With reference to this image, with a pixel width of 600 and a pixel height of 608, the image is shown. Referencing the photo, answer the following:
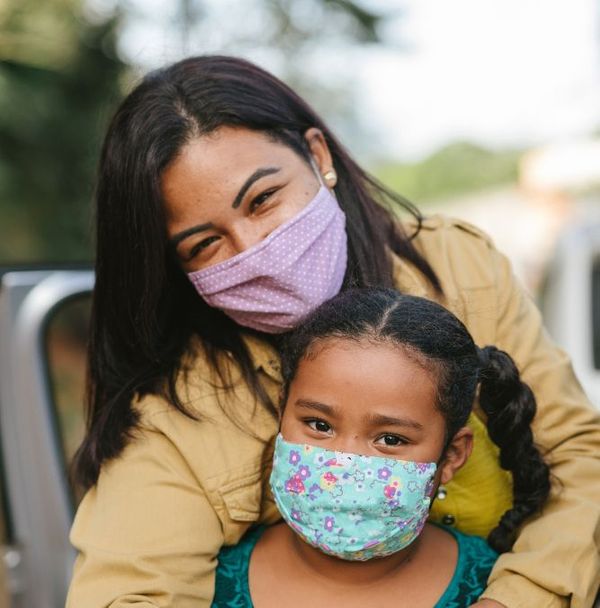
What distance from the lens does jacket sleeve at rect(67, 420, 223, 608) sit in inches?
75.7

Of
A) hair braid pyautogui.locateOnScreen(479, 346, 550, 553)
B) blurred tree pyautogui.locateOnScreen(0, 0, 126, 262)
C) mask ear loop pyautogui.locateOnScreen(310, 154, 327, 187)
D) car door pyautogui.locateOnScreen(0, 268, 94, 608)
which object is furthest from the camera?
blurred tree pyautogui.locateOnScreen(0, 0, 126, 262)

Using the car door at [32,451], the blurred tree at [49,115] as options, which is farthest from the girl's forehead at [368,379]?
the blurred tree at [49,115]

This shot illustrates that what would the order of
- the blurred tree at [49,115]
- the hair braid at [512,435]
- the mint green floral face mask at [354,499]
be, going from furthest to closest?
the blurred tree at [49,115], the hair braid at [512,435], the mint green floral face mask at [354,499]

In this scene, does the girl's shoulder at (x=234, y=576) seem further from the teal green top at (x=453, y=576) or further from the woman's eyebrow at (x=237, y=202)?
the woman's eyebrow at (x=237, y=202)

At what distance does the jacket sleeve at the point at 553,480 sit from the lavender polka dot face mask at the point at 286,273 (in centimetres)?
44

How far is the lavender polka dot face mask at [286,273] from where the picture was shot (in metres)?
2.12

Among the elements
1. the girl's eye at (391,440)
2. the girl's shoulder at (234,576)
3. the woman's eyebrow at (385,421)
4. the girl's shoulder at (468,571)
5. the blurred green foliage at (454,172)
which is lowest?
the blurred green foliage at (454,172)

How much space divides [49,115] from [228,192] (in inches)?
273

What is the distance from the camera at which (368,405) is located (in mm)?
1821

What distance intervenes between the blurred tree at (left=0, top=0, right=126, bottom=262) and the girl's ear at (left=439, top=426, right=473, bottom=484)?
648cm

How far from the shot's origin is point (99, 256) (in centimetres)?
226

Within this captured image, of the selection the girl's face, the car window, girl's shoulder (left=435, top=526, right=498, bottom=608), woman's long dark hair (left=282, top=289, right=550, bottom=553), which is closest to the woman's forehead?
woman's long dark hair (left=282, top=289, right=550, bottom=553)

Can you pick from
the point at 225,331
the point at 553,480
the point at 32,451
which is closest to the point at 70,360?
the point at 32,451

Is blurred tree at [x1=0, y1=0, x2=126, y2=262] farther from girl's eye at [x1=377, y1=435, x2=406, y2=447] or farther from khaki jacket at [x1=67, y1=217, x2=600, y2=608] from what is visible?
girl's eye at [x1=377, y1=435, x2=406, y2=447]
